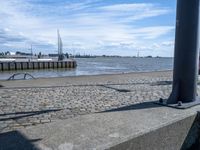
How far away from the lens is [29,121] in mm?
4762

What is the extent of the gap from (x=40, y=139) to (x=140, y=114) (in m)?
2.04

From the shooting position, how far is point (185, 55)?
561cm

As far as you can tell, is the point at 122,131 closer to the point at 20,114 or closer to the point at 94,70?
the point at 20,114

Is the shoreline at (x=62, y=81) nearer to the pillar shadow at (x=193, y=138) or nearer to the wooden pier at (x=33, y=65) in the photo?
the pillar shadow at (x=193, y=138)

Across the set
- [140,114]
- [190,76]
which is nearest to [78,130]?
A: [140,114]

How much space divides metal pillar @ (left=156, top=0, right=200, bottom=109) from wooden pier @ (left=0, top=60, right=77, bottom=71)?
160ft

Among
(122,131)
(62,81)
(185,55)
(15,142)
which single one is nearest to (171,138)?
(122,131)

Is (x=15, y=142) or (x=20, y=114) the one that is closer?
(x=15, y=142)

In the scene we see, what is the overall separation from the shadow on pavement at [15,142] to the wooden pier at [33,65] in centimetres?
4965

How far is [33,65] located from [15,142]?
52817 mm

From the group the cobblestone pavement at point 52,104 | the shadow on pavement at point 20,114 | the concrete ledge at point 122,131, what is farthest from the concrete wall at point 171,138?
the shadow on pavement at point 20,114

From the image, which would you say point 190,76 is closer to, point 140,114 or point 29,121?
point 140,114

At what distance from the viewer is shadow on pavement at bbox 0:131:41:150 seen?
328 centimetres

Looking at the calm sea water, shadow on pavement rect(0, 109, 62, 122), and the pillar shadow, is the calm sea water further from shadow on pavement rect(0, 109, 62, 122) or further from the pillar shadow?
the pillar shadow
